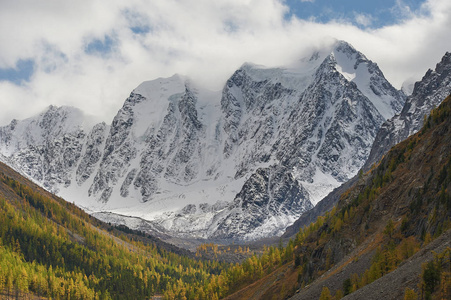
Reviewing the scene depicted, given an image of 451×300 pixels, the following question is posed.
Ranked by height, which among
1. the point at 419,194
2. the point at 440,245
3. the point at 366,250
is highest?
the point at 419,194

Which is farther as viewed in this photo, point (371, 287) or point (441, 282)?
point (371, 287)

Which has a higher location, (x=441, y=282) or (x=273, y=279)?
(x=273, y=279)

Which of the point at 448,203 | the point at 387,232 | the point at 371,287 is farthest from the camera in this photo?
the point at 387,232

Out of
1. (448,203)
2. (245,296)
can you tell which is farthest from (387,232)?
(245,296)

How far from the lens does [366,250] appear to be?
357ft

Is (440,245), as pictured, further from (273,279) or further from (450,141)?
(273,279)

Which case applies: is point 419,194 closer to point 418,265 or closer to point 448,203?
point 448,203

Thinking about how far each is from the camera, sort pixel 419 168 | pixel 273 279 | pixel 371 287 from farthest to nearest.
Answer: pixel 273 279 < pixel 419 168 < pixel 371 287

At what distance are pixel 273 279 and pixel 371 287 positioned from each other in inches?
3568

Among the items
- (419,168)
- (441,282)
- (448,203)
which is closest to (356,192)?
(419,168)

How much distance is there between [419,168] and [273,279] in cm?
6127

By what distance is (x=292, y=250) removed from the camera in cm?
18950

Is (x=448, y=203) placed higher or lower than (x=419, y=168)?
lower

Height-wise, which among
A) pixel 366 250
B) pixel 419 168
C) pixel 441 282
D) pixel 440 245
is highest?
A: pixel 419 168
